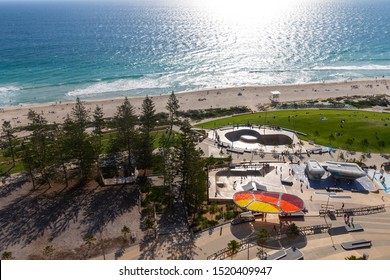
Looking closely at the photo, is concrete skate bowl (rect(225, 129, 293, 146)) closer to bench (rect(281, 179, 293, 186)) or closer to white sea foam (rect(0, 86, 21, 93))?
bench (rect(281, 179, 293, 186))

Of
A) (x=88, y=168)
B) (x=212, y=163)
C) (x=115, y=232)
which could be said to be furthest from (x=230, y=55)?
(x=115, y=232)

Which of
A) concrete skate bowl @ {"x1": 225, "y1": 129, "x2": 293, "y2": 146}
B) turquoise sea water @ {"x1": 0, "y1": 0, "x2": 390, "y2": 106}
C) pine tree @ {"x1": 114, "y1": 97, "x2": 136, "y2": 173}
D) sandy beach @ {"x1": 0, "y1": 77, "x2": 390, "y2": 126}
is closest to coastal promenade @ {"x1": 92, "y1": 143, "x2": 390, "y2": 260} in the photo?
pine tree @ {"x1": 114, "y1": 97, "x2": 136, "y2": 173}

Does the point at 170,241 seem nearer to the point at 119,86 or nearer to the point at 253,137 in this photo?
the point at 253,137

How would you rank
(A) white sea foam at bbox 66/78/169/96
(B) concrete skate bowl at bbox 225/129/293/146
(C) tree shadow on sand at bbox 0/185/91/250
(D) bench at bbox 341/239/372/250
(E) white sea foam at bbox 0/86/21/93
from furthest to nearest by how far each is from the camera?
(E) white sea foam at bbox 0/86/21/93 < (A) white sea foam at bbox 66/78/169/96 < (B) concrete skate bowl at bbox 225/129/293/146 < (C) tree shadow on sand at bbox 0/185/91/250 < (D) bench at bbox 341/239/372/250

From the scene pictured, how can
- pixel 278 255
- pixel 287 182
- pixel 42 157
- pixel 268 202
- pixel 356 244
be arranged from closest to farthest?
pixel 278 255 < pixel 356 244 < pixel 268 202 < pixel 42 157 < pixel 287 182

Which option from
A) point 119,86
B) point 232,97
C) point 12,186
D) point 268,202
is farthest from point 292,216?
point 119,86

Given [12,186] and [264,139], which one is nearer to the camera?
[12,186]

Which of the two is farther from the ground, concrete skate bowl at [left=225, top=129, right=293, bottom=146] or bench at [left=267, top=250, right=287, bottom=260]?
concrete skate bowl at [left=225, top=129, right=293, bottom=146]

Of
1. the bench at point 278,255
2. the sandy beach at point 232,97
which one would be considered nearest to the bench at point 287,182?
the bench at point 278,255
